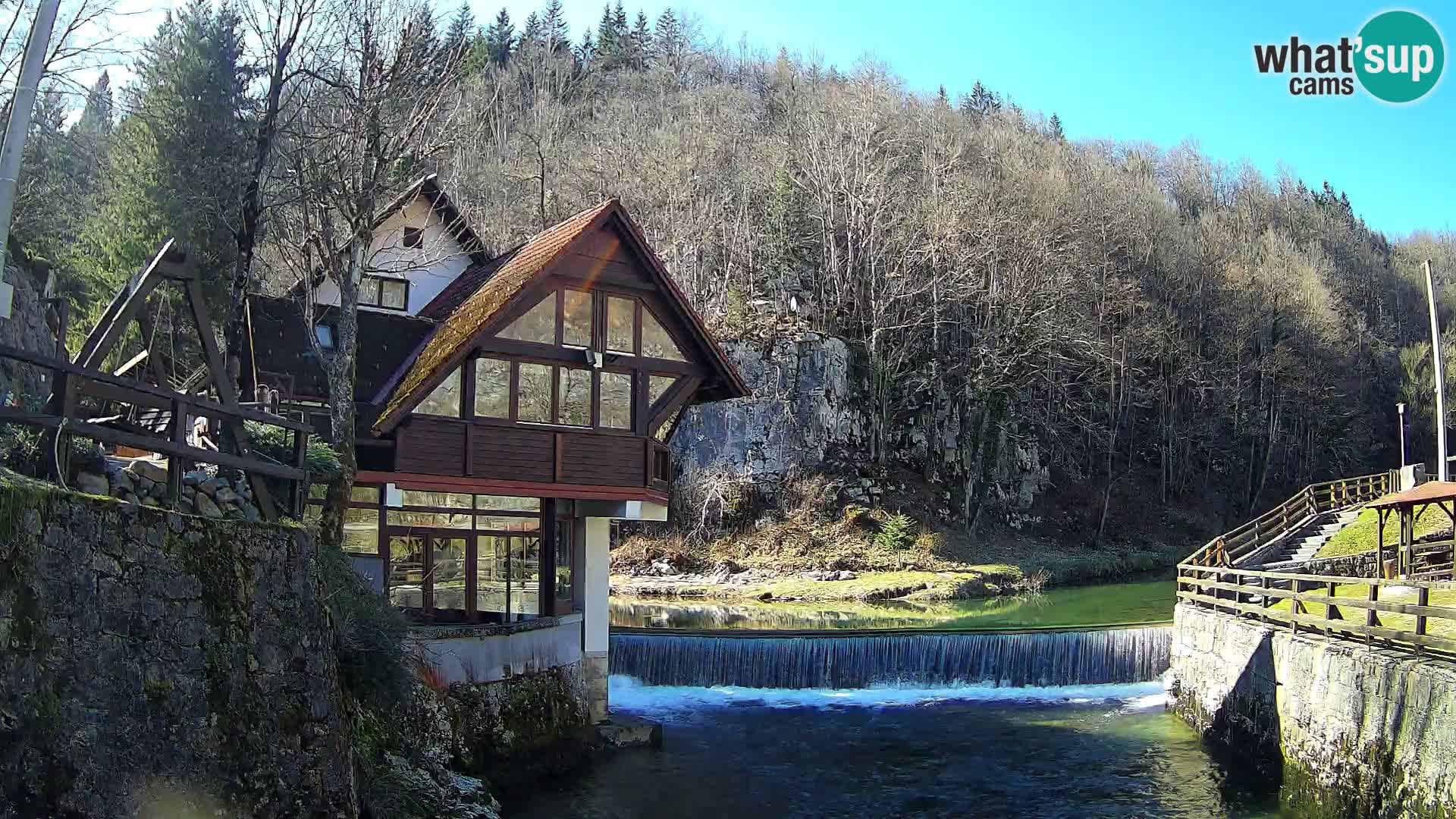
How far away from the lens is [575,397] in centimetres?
1964

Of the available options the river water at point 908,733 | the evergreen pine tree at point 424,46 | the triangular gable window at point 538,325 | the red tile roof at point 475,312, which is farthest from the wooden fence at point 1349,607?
the evergreen pine tree at point 424,46

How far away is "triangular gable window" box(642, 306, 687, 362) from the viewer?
2025cm

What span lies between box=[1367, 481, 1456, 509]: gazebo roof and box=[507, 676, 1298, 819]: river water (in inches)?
273

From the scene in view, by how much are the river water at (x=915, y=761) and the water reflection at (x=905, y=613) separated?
23.7ft

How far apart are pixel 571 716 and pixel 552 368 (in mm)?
5759

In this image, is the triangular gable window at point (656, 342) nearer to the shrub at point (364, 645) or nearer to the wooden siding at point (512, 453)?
the wooden siding at point (512, 453)

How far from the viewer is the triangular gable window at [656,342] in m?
20.2

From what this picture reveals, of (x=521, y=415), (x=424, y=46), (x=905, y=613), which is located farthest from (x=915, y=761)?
(x=905, y=613)

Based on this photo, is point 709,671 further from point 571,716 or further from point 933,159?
point 933,159

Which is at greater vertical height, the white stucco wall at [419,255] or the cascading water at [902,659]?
the white stucco wall at [419,255]

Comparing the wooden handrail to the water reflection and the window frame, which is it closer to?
the window frame

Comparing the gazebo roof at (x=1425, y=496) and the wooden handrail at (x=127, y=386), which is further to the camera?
the gazebo roof at (x=1425, y=496)

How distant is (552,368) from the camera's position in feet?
63.9

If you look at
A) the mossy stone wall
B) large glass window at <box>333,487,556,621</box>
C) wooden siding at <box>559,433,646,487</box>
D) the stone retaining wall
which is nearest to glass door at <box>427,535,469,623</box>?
large glass window at <box>333,487,556,621</box>
